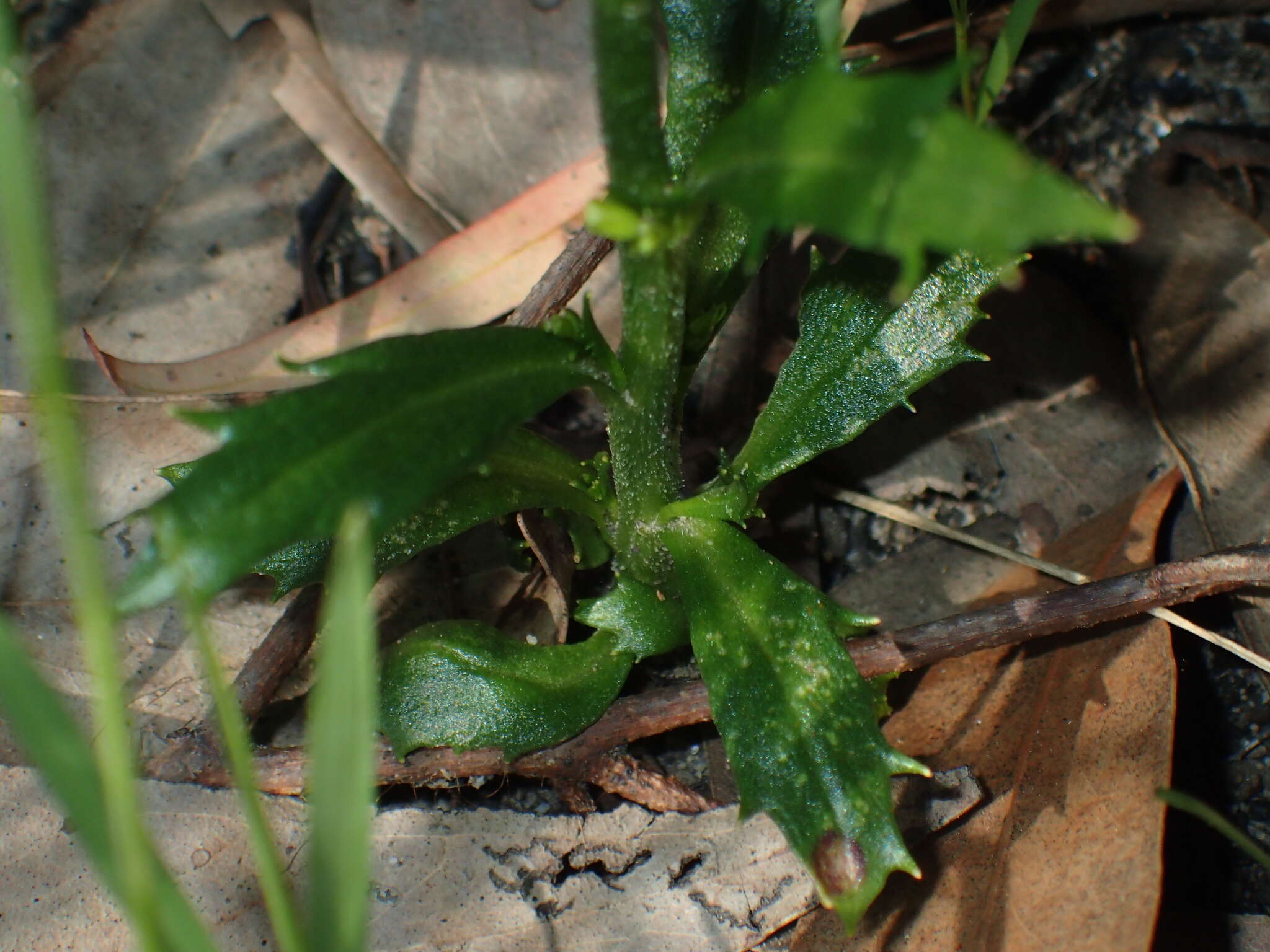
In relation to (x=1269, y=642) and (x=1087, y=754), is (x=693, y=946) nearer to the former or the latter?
(x=1087, y=754)

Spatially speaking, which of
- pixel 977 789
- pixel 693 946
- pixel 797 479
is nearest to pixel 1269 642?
pixel 977 789

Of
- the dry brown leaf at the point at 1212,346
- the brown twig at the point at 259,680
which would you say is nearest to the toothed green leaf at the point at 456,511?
the brown twig at the point at 259,680

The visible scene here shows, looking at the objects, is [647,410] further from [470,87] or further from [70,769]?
[470,87]

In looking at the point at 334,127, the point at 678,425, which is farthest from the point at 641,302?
the point at 334,127

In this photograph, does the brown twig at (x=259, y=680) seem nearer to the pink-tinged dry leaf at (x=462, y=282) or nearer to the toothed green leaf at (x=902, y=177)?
the pink-tinged dry leaf at (x=462, y=282)

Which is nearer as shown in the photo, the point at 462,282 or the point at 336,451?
the point at 336,451

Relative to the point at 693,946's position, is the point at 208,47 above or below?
above
